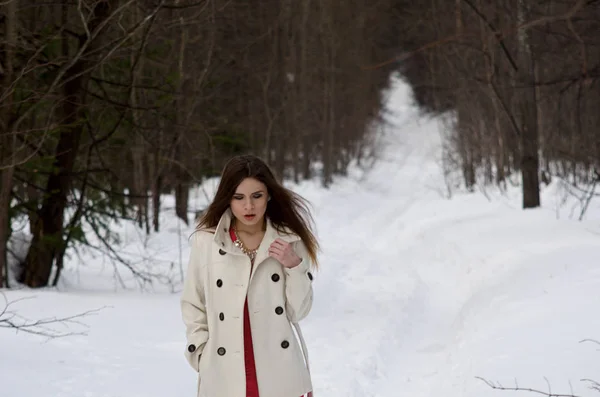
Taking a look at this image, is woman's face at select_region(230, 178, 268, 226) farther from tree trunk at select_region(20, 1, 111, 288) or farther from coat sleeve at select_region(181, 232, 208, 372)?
tree trunk at select_region(20, 1, 111, 288)

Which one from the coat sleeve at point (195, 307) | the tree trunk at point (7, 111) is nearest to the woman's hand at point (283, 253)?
the coat sleeve at point (195, 307)

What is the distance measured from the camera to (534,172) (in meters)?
13.9

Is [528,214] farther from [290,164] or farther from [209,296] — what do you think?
[290,164]

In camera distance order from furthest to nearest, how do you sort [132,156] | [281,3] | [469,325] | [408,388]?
[281,3], [132,156], [469,325], [408,388]

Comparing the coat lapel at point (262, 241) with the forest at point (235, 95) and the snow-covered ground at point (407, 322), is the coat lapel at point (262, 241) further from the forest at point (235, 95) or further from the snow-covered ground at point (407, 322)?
the forest at point (235, 95)

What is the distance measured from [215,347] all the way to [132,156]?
14.6 m

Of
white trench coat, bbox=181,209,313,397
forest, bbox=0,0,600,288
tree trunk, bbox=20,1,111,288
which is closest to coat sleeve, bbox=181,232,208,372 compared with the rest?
white trench coat, bbox=181,209,313,397

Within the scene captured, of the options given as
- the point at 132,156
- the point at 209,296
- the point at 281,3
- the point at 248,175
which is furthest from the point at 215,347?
the point at 281,3

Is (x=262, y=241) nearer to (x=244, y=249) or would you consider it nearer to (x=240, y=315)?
(x=244, y=249)

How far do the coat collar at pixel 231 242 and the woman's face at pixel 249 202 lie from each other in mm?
64

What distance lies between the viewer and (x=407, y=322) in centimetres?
838

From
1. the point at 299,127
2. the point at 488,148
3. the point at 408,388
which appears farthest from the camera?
the point at 299,127

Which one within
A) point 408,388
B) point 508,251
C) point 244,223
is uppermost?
point 244,223

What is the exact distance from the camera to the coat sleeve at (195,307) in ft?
9.53
